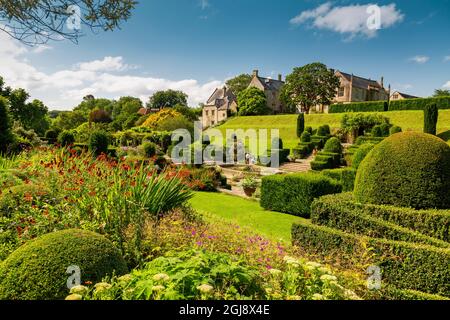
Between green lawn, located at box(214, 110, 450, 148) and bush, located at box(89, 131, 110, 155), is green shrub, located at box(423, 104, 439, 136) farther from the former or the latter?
bush, located at box(89, 131, 110, 155)

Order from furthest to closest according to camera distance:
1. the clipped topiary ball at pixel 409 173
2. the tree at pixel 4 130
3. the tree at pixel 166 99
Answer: the tree at pixel 166 99 < the tree at pixel 4 130 < the clipped topiary ball at pixel 409 173

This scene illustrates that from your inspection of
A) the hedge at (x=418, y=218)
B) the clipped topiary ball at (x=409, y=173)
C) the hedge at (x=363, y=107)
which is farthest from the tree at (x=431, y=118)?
the hedge at (x=418, y=218)

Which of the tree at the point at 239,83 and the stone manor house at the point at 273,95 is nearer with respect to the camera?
the stone manor house at the point at 273,95

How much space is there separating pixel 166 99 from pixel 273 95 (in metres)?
30.8

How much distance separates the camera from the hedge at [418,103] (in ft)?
121

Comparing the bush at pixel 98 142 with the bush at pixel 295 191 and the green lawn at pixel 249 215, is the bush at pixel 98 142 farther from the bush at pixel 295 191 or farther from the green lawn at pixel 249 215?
the bush at pixel 295 191

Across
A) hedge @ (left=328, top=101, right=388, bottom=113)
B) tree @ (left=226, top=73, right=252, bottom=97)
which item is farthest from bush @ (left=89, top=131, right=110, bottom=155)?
tree @ (left=226, top=73, right=252, bottom=97)

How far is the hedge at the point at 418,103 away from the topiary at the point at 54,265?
1664 inches

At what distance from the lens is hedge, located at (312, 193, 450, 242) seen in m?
5.60

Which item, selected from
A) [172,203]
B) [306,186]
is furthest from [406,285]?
[306,186]

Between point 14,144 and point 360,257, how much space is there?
65.9 feet

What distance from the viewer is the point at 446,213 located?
5.61 m

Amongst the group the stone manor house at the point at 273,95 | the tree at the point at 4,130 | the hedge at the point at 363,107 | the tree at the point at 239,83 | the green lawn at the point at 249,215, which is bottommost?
the green lawn at the point at 249,215
